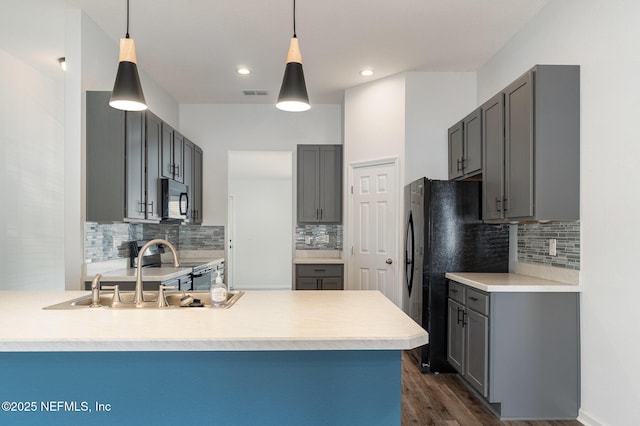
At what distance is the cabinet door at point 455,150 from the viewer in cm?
401

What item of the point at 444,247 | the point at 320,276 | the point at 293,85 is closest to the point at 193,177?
the point at 320,276

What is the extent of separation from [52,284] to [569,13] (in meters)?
5.47

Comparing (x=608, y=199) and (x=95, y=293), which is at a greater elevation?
(x=608, y=199)

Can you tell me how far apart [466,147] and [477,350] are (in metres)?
1.83

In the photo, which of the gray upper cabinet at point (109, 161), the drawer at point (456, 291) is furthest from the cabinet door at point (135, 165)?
the drawer at point (456, 291)

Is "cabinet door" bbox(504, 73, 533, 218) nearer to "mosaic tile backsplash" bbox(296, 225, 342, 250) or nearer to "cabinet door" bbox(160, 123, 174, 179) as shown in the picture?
"mosaic tile backsplash" bbox(296, 225, 342, 250)

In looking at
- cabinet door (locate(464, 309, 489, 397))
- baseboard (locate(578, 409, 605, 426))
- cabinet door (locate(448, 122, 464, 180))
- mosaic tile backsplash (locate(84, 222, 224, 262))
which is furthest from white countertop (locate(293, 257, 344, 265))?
baseboard (locate(578, 409, 605, 426))

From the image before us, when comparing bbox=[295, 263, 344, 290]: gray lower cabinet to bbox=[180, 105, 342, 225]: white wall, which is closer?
bbox=[295, 263, 344, 290]: gray lower cabinet

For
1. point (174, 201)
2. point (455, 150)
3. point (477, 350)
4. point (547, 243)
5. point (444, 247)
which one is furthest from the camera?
point (174, 201)

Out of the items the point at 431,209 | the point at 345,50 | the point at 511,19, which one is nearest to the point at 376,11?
the point at 345,50

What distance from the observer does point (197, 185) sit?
545 centimetres

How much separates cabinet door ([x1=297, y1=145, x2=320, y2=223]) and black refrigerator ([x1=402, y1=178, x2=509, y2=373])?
2085 millimetres

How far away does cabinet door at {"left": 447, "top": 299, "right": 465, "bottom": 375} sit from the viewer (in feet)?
10.8

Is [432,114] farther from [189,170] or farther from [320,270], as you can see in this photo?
[189,170]
